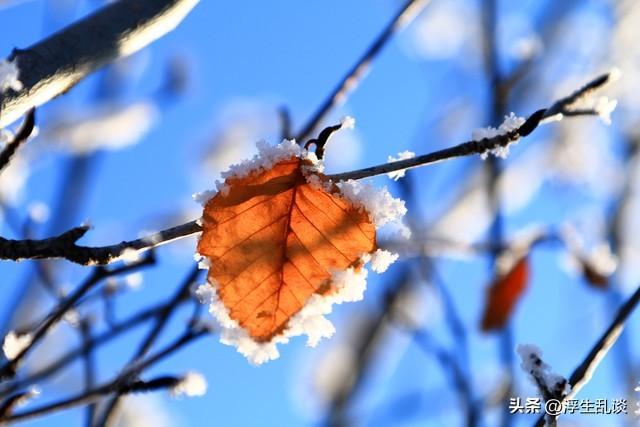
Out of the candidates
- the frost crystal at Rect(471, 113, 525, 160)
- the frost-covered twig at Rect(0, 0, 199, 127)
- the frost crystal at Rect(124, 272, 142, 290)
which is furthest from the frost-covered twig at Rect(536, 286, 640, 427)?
the frost crystal at Rect(124, 272, 142, 290)

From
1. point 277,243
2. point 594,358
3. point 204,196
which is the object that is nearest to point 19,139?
point 204,196

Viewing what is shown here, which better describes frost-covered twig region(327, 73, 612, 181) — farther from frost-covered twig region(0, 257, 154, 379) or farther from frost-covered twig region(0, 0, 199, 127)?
frost-covered twig region(0, 257, 154, 379)

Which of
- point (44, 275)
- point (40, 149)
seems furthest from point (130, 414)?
point (44, 275)

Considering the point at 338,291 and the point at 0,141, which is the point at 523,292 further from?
the point at 0,141

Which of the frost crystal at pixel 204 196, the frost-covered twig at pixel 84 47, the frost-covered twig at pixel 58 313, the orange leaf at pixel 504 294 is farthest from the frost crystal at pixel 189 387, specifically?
the orange leaf at pixel 504 294

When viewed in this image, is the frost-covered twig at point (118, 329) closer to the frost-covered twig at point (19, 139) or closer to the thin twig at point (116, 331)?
the thin twig at point (116, 331)

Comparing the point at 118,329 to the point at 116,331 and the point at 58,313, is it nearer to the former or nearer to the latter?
the point at 116,331
